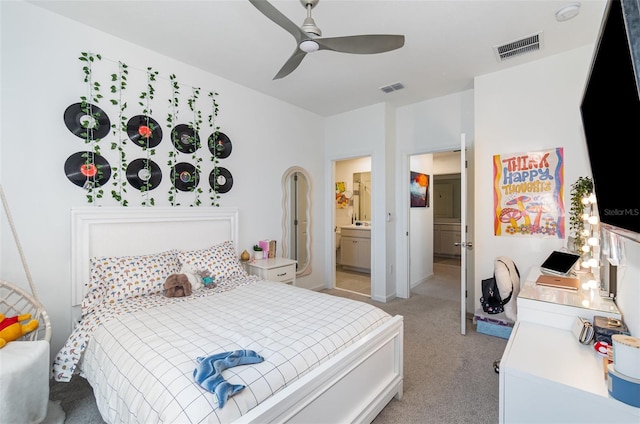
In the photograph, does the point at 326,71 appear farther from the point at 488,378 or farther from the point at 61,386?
the point at 61,386

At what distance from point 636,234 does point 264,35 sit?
273cm

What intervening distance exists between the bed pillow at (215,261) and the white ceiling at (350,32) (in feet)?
6.47

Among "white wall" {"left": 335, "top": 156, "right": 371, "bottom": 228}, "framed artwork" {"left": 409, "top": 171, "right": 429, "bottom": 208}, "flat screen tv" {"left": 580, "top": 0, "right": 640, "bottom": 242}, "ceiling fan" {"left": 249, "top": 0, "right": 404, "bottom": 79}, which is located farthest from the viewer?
"white wall" {"left": 335, "top": 156, "right": 371, "bottom": 228}

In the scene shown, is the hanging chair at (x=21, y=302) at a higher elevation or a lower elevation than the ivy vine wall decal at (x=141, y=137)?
lower

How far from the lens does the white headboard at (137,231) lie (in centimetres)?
233

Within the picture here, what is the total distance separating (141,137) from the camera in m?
2.72

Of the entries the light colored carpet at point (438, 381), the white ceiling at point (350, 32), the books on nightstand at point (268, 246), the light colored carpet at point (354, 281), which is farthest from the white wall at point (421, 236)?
the books on nightstand at point (268, 246)

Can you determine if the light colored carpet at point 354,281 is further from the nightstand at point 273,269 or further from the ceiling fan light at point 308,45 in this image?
the ceiling fan light at point 308,45

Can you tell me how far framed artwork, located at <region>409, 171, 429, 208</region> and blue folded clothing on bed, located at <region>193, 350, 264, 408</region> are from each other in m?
A: 4.24

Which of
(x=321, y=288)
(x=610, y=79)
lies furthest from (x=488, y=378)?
(x=321, y=288)

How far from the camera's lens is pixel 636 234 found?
935 mm

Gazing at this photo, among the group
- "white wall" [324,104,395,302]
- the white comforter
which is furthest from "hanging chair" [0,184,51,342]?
"white wall" [324,104,395,302]

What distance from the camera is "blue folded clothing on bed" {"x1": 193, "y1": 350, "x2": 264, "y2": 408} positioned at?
3.62 ft

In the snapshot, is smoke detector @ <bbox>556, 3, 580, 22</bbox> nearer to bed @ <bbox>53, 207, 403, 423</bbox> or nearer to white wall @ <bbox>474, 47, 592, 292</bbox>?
white wall @ <bbox>474, 47, 592, 292</bbox>
